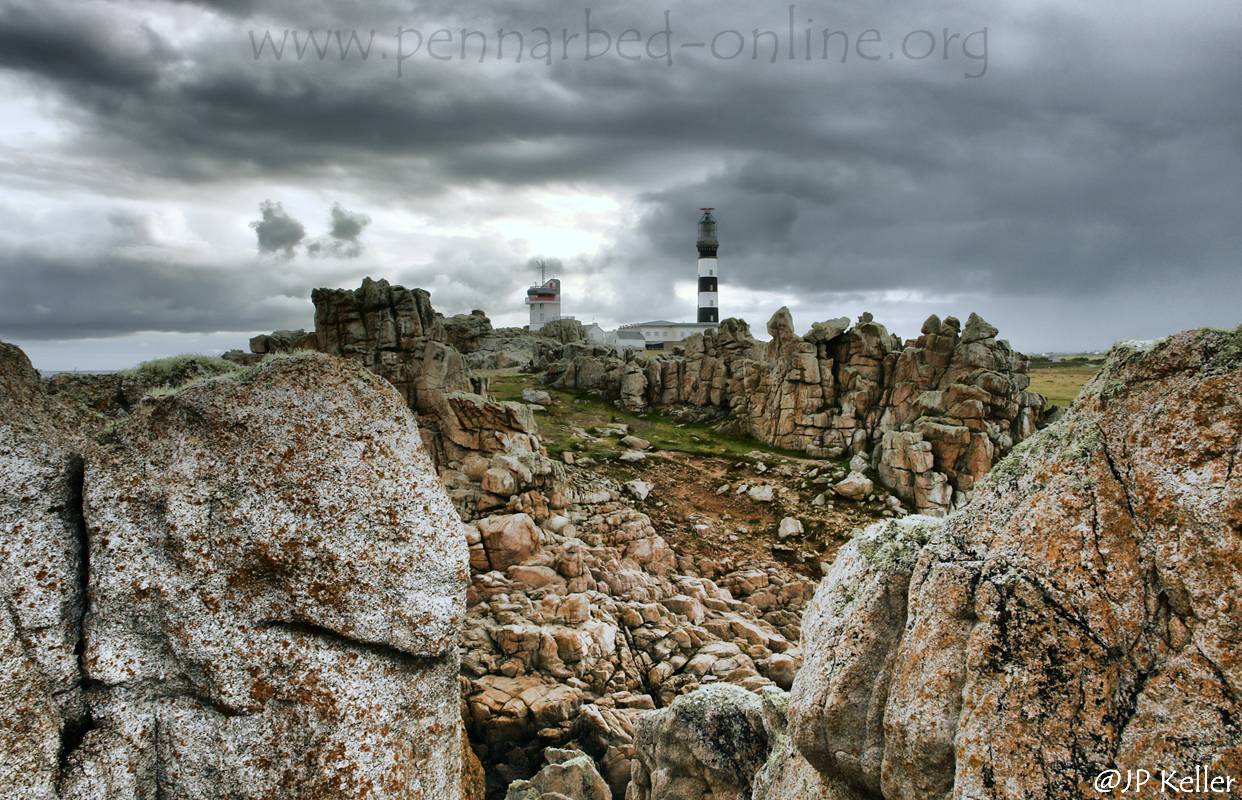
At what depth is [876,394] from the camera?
57.7 m

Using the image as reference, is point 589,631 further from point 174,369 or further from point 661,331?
point 661,331

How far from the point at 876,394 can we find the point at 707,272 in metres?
94.1

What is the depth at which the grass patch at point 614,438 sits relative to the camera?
5531 cm

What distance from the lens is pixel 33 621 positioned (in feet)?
35.9

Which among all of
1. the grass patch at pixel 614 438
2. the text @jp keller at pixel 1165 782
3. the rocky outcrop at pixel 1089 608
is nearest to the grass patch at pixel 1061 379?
the grass patch at pixel 614 438

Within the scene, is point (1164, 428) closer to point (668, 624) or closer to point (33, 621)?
point (33, 621)

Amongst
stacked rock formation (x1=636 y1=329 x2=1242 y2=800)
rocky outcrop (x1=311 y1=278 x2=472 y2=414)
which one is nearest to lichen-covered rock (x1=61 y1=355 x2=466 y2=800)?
stacked rock formation (x1=636 y1=329 x2=1242 y2=800)

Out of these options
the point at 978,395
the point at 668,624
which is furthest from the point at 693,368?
the point at 668,624

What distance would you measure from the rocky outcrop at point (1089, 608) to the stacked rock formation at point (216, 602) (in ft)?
26.9

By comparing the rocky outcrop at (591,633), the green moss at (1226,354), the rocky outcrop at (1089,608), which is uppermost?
the green moss at (1226,354)

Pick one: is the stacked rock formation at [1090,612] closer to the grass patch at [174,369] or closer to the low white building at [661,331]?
the grass patch at [174,369]

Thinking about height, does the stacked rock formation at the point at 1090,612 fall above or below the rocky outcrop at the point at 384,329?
below

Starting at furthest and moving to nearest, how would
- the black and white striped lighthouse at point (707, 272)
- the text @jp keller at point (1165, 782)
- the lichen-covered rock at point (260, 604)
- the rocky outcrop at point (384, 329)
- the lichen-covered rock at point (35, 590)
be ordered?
the black and white striped lighthouse at point (707, 272) → the rocky outcrop at point (384, 329) → the lichen-covered rock at point (260, 604) → the lichen-covered rock at point (35, 590) → the text @jp keller at point (1165, 782)

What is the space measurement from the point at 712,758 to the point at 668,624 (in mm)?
14803
